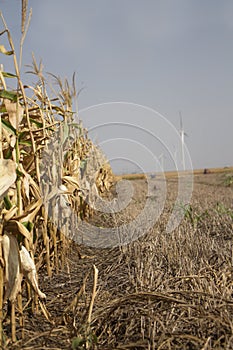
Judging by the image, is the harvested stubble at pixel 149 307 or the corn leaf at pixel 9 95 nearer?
the harvested stubble at pixel 149 307

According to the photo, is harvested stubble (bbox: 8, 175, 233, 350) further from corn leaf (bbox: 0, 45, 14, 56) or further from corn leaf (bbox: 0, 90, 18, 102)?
corn leaf (bbox: 0, 45, 14, 56)

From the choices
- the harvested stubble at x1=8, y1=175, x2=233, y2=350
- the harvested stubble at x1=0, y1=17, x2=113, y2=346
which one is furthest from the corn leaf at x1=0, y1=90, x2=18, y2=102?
the harvested stubble at x1=8, y1=175, x2=233, y2=350

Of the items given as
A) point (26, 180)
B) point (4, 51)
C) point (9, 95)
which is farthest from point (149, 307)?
point (4, 51)

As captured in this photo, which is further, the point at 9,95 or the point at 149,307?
the point at 9,95

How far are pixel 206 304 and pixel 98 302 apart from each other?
1.66 ft

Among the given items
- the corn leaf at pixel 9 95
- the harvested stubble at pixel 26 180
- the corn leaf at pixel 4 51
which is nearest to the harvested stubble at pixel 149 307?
the harvested stubble at pixel 26 180

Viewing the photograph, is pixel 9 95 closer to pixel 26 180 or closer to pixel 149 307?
pixel 26 180

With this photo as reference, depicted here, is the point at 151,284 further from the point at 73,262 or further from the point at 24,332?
the point at 73,262

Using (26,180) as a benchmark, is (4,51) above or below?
above

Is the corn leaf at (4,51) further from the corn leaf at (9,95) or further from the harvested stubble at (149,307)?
the harvested stubble at (149,307)

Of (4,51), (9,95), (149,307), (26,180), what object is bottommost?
(149,307)

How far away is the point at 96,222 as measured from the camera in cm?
468

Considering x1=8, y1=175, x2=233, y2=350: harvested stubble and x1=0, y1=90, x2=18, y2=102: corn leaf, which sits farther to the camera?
x1=0, y1=90, x2=18, y2=102: corn leaf

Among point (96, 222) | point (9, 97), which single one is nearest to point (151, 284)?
point (9, 97)
